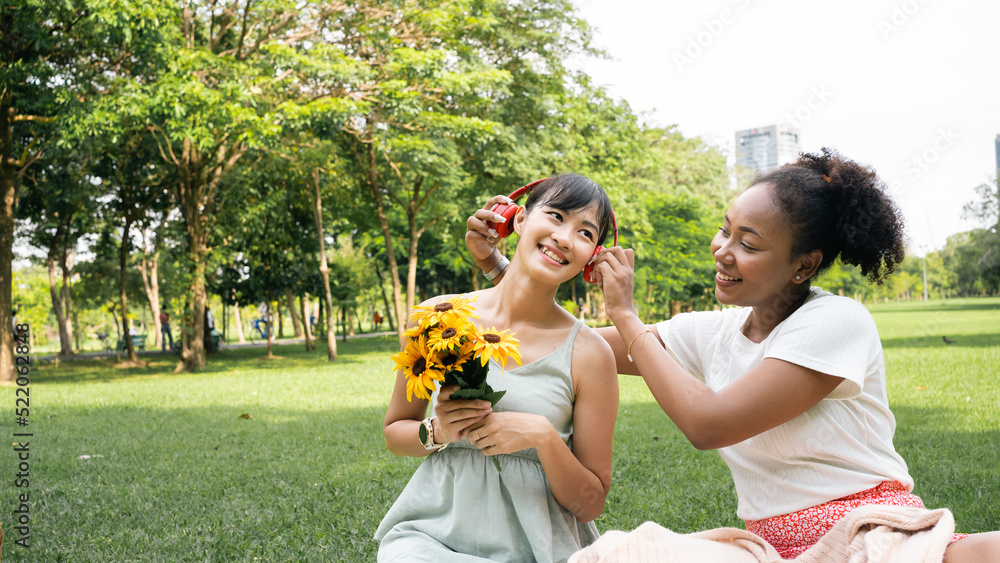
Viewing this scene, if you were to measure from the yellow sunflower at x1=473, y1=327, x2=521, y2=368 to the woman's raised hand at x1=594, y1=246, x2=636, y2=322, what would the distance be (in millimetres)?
370

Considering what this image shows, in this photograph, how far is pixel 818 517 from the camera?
2.12 meters

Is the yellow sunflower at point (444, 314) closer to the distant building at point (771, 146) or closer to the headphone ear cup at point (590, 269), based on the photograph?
the headphone ear cup at point (590, 269)

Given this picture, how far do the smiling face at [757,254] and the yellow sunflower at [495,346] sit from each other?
0.74 meters

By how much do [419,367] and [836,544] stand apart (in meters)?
1.22

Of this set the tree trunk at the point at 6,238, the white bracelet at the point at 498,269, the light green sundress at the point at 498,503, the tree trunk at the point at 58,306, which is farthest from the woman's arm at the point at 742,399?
the tree trunk at the point at 58,306

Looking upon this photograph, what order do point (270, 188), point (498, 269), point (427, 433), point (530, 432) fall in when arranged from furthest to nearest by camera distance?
1. point (270, 188)
2. point (498, 269)
3. point (427, 433)
4. point (530, 432)

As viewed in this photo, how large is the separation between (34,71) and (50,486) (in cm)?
971

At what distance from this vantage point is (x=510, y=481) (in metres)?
2.45

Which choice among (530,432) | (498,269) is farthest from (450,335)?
(498,269)

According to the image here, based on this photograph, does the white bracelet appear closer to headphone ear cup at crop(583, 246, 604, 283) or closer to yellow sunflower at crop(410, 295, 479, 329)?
headphone ear cup at crop(583, 246, 604, 283)

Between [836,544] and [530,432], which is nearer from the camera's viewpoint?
[836,544]

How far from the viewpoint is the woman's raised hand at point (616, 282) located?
7.63 ft

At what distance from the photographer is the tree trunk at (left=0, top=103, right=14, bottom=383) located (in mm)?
14836

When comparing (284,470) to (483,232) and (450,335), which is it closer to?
(483,232)
